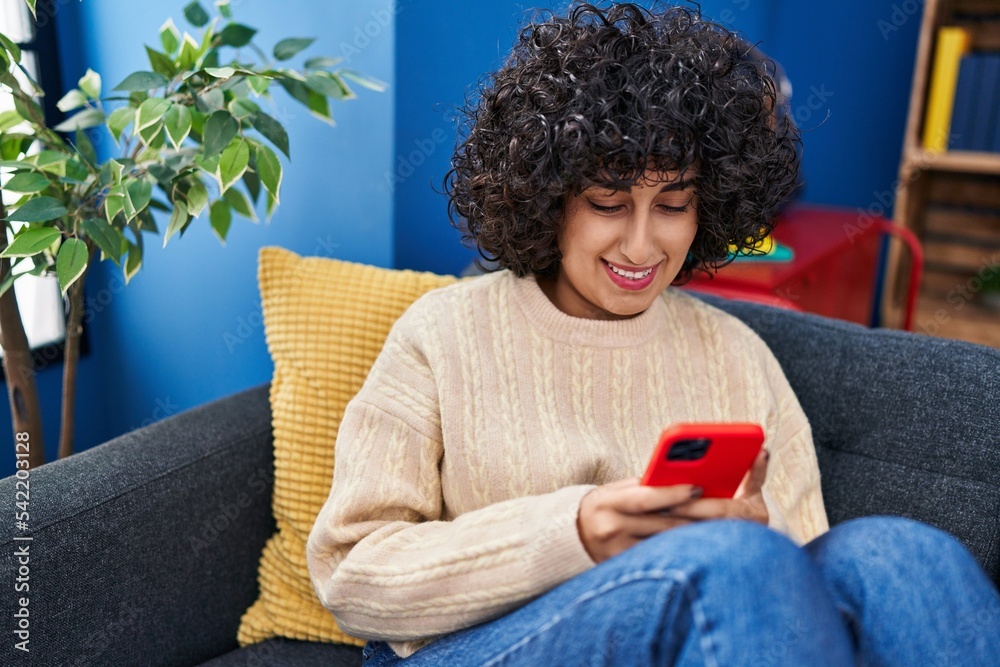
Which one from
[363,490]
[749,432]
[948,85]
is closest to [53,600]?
[363,490]

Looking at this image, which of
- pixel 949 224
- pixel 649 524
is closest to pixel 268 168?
pixel 649 524

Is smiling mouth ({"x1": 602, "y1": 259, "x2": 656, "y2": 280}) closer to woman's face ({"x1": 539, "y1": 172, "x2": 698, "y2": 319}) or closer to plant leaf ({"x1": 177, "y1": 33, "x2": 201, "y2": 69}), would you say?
woman's face ({"x1": 539, "y1": 172, "x2": 698, "y2": 319})

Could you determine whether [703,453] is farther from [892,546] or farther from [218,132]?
[218,132]

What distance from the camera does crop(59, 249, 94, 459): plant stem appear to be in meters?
1.18

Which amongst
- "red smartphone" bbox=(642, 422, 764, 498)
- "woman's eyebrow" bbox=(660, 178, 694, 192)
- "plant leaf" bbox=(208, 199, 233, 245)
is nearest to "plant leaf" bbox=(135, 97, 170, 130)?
"plant leaf" bbox=(208, 199, 233, 245)

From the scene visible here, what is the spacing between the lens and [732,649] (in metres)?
0.73

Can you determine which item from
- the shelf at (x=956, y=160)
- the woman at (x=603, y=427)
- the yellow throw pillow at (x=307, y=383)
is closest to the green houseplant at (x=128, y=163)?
the yellow throw pillow at (x=307, y=383)

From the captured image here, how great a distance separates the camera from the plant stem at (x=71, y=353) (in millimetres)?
1180

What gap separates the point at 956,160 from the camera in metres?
2.34

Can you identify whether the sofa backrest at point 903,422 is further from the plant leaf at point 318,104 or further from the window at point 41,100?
the window at point 41,100

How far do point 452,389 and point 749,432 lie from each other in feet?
1.22

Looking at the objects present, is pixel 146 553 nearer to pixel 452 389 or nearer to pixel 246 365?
pixel 452 389

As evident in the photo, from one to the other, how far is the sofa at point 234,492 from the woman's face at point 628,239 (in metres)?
0.34

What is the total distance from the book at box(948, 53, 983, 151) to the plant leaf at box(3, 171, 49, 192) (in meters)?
2.15
